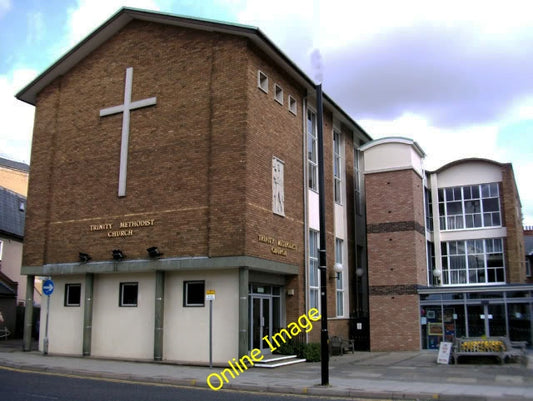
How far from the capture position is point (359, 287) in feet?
100

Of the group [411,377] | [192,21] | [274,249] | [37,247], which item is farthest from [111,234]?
[411,377]

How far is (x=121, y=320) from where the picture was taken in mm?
21297

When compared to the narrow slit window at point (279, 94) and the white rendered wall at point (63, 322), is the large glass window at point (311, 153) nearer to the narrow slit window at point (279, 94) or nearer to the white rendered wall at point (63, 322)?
the narrow slit window at point (279, 94)

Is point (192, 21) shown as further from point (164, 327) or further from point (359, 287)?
point (359, 287)

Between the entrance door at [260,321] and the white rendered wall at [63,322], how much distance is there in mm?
7045

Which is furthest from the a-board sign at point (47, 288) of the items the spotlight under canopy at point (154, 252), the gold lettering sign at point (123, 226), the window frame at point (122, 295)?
the spotlight under canopy at point (154, 252)

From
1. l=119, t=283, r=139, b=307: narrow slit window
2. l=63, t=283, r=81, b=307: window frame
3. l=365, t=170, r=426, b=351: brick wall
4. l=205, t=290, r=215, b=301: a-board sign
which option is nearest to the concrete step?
l=205, t=290, r=215, b=301: a-board sign

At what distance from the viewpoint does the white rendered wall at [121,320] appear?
2061cm

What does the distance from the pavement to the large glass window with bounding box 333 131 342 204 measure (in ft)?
30.6

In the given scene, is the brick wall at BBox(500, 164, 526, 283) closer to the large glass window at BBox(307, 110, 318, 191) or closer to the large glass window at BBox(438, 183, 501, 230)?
the large glass window at BBox(438, 183, 501, 230)

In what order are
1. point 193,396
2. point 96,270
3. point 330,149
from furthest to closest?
1. point 330,149
2. point 96,270
3. point 193,396

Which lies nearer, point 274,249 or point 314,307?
point 274,249

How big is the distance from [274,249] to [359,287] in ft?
37.2

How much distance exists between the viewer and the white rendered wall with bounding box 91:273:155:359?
2061 centimetres
